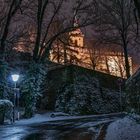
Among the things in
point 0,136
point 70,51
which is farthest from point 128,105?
point 70,51

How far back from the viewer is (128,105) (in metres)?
18.2

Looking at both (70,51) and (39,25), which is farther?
(70,51)

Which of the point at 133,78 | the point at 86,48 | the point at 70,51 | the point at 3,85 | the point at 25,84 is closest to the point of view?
the point at 133,78

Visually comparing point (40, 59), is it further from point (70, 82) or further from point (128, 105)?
point (128, 105)

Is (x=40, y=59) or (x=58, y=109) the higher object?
(x=40, y=59)

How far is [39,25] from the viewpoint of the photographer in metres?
35.7

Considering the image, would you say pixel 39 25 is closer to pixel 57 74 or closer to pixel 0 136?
pixel 57 74

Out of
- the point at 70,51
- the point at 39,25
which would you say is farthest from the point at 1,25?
the point at 70,51

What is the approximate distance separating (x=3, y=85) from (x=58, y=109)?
29.1ft

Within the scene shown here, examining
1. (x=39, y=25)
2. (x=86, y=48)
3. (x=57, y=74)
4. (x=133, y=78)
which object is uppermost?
(x=86, y=48)

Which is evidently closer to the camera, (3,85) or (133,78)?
(133,78)

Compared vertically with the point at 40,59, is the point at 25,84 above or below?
below

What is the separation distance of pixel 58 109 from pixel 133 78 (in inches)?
901

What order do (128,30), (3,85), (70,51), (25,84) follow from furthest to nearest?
(70,51)
(128,30)
(25,84)
(3,85)
